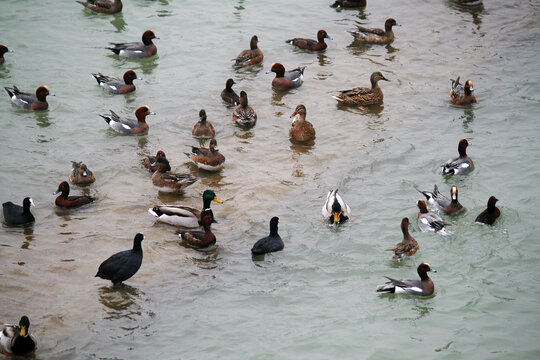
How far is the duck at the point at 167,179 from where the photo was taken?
14250 millimetres

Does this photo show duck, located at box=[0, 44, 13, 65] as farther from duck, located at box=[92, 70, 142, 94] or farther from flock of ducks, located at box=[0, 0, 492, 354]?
duck, located at box=[92, 70, 142, 94]

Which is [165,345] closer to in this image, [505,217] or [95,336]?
[95,336]

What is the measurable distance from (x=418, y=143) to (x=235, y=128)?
14.9ft

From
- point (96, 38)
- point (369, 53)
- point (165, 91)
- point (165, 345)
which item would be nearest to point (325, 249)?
point (165, 345)

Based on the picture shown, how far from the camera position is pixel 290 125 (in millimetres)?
17406

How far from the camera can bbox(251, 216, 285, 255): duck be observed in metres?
12.2

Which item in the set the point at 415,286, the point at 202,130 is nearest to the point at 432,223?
the point at 415,286

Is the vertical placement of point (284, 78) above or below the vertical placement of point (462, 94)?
below

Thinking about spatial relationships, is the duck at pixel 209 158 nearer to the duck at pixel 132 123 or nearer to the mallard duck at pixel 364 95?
the duck at pixel 132 123

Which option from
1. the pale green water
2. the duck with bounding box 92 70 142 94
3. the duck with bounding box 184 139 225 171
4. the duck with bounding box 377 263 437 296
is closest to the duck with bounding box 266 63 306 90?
the pale green water

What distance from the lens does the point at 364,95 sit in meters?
18.2

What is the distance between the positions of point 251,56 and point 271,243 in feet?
31.1

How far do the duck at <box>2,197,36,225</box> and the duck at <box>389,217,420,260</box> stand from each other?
6.83 m

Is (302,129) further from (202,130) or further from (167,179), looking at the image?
(167,179)
